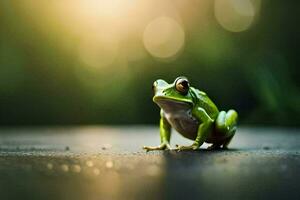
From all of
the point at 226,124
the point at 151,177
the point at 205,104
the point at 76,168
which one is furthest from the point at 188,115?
the point at 151,177

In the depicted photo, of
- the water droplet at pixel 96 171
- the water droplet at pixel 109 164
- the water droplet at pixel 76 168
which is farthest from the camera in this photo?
the water droplet at pixel 109 164

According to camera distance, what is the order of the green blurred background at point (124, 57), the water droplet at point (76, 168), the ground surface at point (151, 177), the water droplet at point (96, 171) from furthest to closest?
the green blurred background at point (124, 57) < the water droplet at point (76, 168) < the water droplet at point (96, 171) < the ground surface at point (151, 177)

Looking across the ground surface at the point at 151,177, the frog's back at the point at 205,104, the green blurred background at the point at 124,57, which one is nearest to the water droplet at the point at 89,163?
the ground surface at the point at 151,177

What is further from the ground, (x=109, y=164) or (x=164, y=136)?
(x=109, y=164)

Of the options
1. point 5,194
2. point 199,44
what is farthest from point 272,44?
point 5,194

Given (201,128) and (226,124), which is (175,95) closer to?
(201,128)

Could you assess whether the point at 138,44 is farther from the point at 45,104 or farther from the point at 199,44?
the point at 45,104

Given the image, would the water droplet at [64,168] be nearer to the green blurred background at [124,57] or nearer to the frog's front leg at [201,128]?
the frog's front leg at [201,128]
